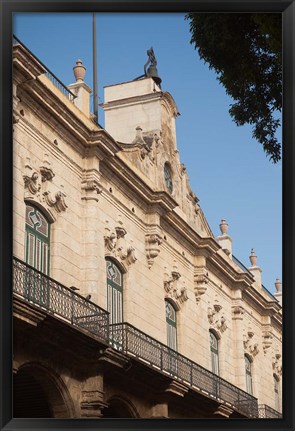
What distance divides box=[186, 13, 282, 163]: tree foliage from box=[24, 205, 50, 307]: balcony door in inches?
217

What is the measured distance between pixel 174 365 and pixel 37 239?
13.1 ft

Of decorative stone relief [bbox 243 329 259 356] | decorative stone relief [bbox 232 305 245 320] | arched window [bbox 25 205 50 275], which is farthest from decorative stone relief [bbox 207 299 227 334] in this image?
arched window [bbox 25 205 50 275]

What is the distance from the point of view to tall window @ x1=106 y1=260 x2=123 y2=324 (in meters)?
18.5

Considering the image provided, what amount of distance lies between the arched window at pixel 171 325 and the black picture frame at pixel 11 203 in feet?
39.6

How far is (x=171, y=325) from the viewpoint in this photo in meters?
21.0

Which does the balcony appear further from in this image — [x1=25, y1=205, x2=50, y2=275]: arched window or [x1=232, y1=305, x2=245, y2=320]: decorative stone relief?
[x1=232, y1=305, x2=245, y2=320]: decorative stone relief

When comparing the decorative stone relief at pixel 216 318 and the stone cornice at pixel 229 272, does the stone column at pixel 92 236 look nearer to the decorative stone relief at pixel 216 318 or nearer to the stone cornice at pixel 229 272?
the stone cornice at pixel 229 272

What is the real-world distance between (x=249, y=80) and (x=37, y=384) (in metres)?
7.06

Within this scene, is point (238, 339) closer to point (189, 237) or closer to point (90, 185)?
point (189, 237)

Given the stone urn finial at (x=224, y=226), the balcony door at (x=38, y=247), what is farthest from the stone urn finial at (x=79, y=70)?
the balcony door at (x=38, y=247)

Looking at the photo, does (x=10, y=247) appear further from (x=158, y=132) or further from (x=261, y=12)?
(x=158, y=132)

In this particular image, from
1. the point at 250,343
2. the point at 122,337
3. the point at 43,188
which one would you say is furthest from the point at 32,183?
the point at 250,343

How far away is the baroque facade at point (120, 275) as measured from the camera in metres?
14.9

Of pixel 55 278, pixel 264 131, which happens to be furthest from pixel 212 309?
pixel 264 131
